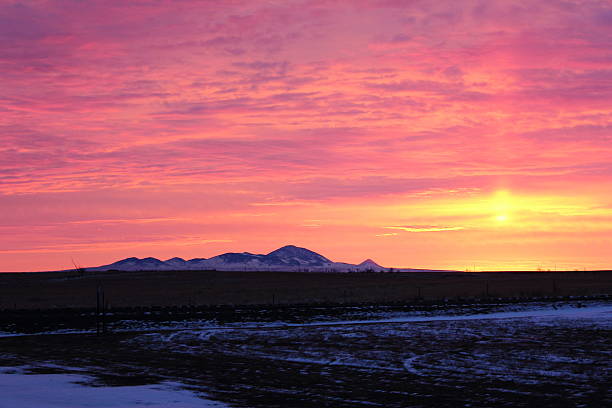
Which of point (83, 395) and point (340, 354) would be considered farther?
point (340, 354)

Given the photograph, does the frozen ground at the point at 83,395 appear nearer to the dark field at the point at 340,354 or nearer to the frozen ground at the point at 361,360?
the dark field at the point at 340,354

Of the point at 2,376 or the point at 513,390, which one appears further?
the point at 2,376

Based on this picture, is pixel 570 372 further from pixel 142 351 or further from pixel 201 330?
pixel 201 330

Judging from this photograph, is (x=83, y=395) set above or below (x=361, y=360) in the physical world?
below

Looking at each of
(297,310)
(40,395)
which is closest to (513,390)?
(40,395)

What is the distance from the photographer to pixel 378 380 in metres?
19.3

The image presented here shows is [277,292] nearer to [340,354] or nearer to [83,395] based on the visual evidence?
[340,354]

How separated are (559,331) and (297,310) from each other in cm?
1799

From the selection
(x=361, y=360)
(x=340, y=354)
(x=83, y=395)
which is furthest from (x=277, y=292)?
(x=83, y=395)

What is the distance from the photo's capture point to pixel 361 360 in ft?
76.8

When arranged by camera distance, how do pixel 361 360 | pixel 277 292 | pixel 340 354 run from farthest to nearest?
pixel 277 292, pixel 340 354, pixel 361 360

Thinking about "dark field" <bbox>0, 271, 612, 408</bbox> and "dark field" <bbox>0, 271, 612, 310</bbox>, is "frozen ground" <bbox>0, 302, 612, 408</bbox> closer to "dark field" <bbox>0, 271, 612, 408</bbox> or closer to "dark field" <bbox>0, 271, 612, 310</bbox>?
"dark field" <bbox>0, 271, 612, 408</bbox>

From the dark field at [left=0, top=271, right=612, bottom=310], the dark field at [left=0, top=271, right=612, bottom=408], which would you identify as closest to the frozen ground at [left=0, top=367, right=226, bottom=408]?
the dark field at [left=0, top=271, right=612, bottom=408]

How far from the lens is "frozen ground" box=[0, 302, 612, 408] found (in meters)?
17.1
